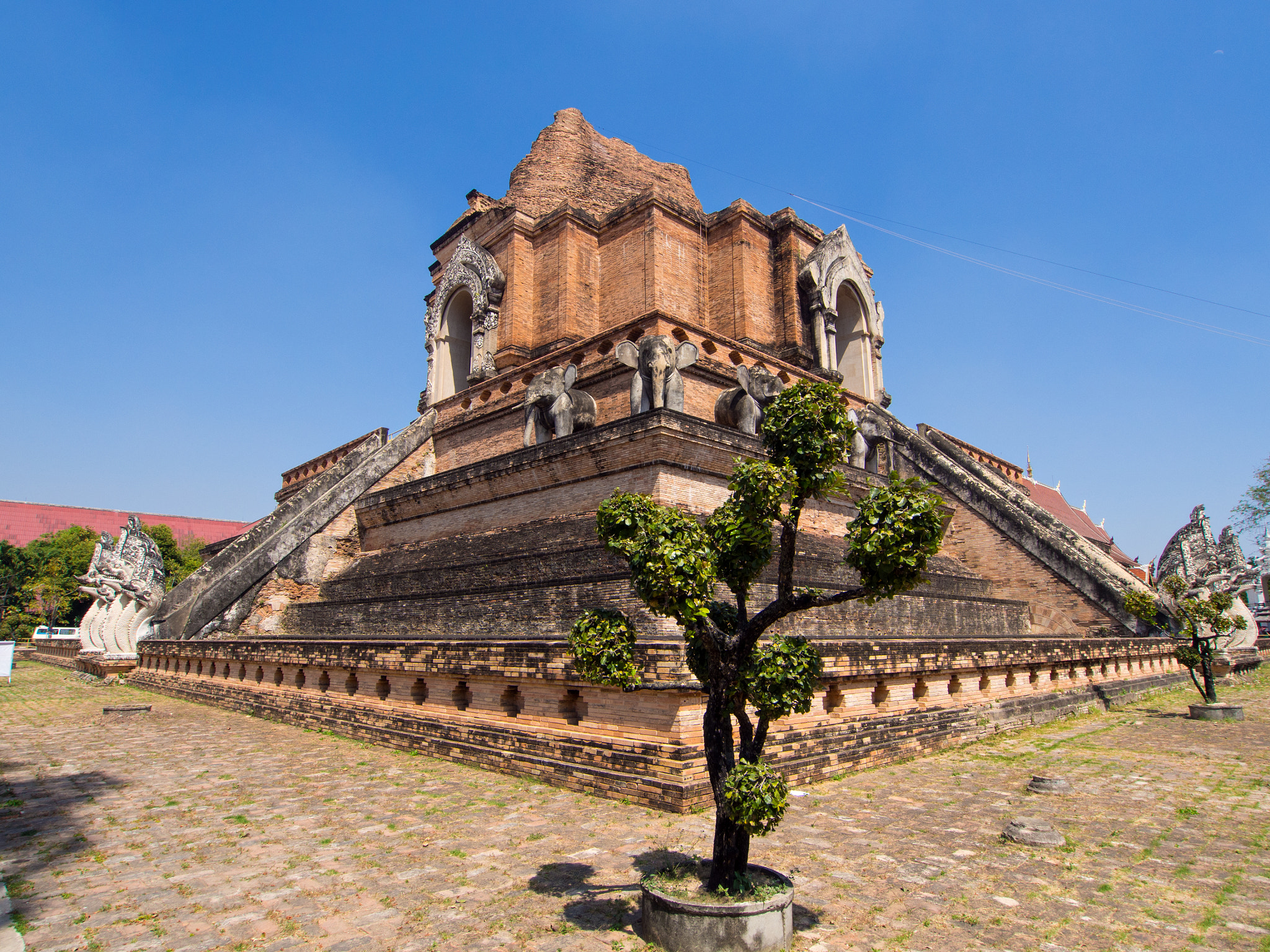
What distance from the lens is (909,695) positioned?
729cm

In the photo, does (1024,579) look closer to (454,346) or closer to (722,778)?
→ (722,778)

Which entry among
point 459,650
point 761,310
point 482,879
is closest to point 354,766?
point 459,650

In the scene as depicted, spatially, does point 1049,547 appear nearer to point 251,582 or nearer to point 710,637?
point 710,637

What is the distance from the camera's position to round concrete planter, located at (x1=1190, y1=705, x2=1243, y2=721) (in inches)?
364

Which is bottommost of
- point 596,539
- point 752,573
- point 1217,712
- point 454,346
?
point 1217,712

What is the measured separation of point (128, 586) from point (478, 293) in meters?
8.23

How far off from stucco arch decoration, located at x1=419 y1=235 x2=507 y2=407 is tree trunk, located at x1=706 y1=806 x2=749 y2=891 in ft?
41.1

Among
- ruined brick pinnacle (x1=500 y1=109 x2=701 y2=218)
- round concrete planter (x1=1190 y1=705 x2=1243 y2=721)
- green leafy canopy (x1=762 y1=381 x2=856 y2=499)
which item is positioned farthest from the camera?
ruined brick pinnacle (x1=500 y1=109 x2=701 y2=218)

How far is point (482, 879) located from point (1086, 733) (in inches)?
283

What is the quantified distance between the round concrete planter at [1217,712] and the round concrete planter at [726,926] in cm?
865

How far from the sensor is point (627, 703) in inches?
222

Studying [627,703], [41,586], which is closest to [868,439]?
[627,703]

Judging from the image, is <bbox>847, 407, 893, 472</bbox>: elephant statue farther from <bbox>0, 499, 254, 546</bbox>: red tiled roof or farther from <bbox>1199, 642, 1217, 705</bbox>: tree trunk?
<bbox>0, 499, 254, 546</bbox>: red tiled roof

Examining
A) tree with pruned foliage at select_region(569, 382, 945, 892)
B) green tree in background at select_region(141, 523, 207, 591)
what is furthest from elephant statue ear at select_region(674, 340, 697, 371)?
green tree in background at select_region(141, 523, 207, 591)
